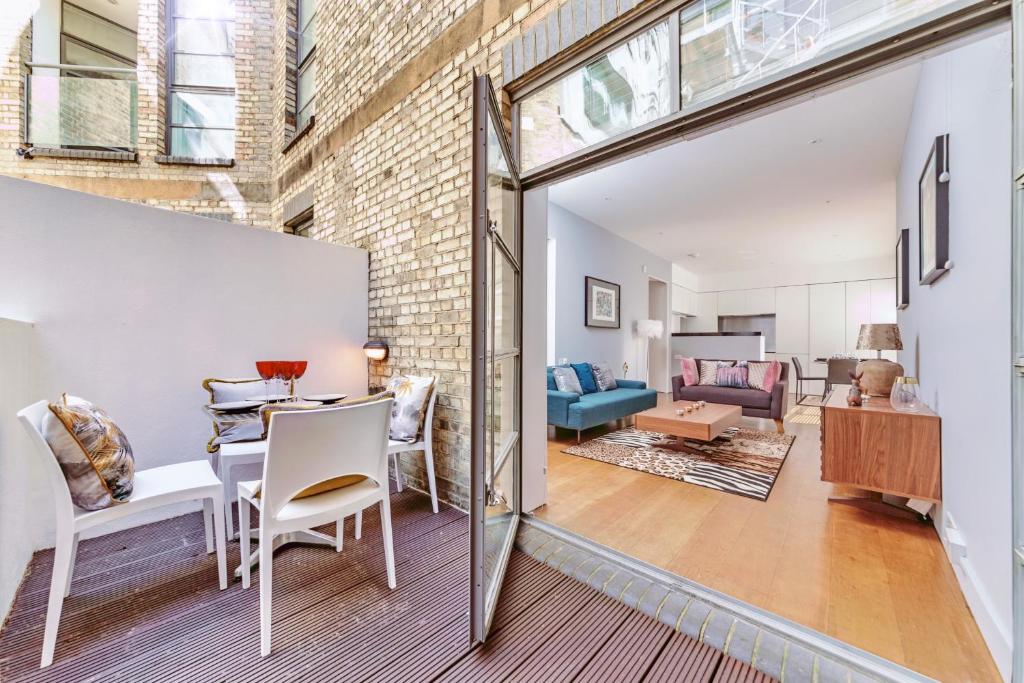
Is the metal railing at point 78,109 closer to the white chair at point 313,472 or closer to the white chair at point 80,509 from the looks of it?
the white chair at point 80,509

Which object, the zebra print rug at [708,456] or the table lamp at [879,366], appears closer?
the table lamp at [879,366]

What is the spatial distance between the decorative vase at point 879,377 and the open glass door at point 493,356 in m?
2.80

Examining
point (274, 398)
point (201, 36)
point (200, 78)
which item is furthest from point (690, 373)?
point (201, 36)

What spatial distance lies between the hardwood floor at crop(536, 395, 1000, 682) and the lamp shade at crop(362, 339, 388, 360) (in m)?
1.65

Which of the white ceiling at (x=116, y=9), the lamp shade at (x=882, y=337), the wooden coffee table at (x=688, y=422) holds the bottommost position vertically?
the wooden coffee table at (x=688, y=422)

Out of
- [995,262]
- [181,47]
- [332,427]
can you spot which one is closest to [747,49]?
[995,262]

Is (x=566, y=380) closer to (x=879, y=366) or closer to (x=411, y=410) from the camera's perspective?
(x=411, y=410)

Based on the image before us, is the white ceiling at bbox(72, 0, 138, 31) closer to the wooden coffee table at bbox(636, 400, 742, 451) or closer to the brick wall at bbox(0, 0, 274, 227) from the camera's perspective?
the brick wall at bbox(0, 0, 274, 227)

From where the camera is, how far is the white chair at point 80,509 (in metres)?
1.38

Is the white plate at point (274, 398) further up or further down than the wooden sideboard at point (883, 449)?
further up

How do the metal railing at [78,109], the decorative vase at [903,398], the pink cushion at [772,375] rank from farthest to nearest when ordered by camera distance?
the metal railing at [78,109]
the pink cushion at [772,375]
the decorative vase at [903,398]

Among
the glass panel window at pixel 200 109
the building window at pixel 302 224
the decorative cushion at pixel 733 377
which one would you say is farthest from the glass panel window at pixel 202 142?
the decorative cushion at pixel 733 377

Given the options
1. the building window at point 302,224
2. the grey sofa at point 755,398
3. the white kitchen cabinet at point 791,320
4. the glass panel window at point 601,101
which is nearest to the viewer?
the glass panel window at point 601,101

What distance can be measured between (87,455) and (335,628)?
3.64 ft
